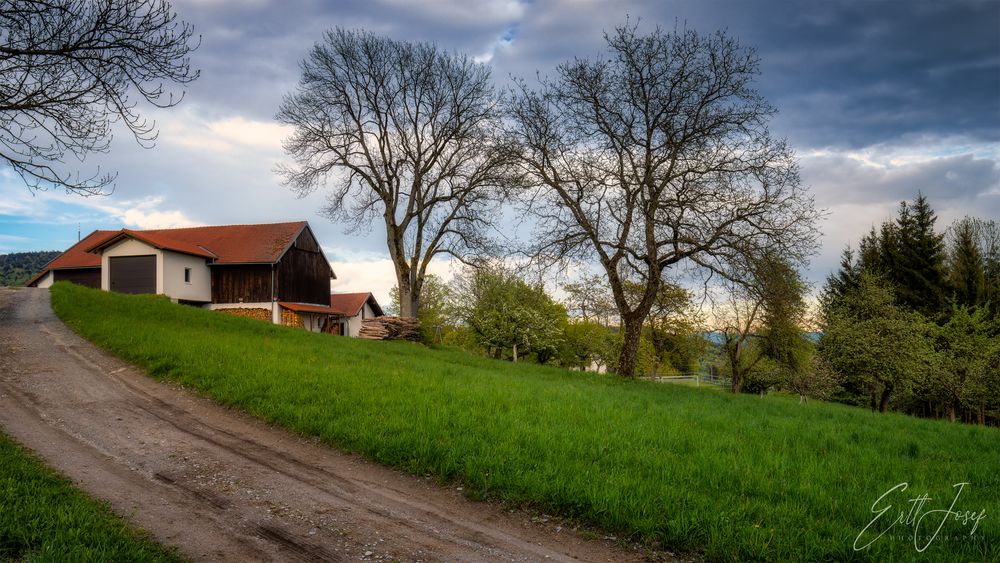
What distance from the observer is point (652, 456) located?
7.75 meters

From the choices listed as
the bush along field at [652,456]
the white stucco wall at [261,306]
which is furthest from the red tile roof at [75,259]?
the bush along field at [652,456]

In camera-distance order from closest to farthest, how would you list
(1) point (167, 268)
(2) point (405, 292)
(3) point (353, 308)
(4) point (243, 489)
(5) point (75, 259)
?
(4) point (243, 489), (2) point (405, 292), (1) point (167, 268), (5) point (75, 259), (3) point (353, 308)

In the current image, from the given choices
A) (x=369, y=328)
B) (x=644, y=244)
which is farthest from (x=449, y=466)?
(x=369, y=328)

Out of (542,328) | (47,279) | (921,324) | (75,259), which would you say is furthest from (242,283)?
(921,324)

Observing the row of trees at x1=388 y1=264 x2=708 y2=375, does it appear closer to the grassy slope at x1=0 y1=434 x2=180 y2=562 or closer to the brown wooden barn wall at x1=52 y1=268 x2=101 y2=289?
the brown wooden barn wall at x1=52 y1=268 x2=101 y2=289

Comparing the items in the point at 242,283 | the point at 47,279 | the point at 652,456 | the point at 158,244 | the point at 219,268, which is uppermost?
the point at 158,244

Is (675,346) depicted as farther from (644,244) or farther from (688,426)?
(688,426)

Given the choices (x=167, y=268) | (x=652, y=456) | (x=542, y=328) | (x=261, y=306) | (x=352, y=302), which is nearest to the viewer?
(x=652, y=456)

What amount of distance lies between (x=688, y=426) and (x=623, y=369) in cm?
1233

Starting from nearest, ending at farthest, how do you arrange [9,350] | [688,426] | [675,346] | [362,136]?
[688,426] < [9,350] < [362,136] < [675,346]

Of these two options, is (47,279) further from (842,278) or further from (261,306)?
(842,278)

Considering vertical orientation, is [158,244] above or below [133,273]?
above

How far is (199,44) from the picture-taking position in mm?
13641

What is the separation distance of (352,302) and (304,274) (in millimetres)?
16449
